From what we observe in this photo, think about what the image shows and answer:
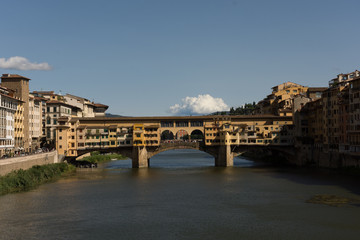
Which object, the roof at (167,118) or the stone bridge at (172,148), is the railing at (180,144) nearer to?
the stone bridge at (172,148)

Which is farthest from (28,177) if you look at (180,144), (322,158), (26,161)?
(322,158)

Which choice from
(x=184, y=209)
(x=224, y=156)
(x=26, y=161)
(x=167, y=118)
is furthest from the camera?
(x=167, y=118)

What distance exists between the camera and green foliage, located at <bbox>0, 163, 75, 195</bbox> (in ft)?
166

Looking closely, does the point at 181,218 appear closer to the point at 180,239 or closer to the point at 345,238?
the point at 180,239

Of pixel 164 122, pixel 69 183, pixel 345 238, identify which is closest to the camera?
pixel 345 238

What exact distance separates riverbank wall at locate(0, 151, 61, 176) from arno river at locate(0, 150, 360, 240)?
14.9 ft

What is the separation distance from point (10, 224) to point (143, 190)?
19.7 m

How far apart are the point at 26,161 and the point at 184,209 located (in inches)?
1074

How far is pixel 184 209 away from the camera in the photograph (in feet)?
139

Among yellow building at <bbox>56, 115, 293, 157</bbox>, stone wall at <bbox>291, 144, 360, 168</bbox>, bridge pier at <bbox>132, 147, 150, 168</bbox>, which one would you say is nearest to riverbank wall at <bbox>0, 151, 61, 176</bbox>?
yellow building at <bbox>56, 115, 293, 157</bbox>

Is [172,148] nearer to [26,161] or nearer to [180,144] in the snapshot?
[180,144]

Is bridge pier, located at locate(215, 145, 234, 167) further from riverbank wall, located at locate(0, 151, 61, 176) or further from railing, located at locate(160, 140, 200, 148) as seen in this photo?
riverbank wall, located at locate(0, 151, 61, 176)

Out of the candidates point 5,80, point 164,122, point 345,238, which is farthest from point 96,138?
point 345,238

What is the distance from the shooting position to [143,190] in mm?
53219
